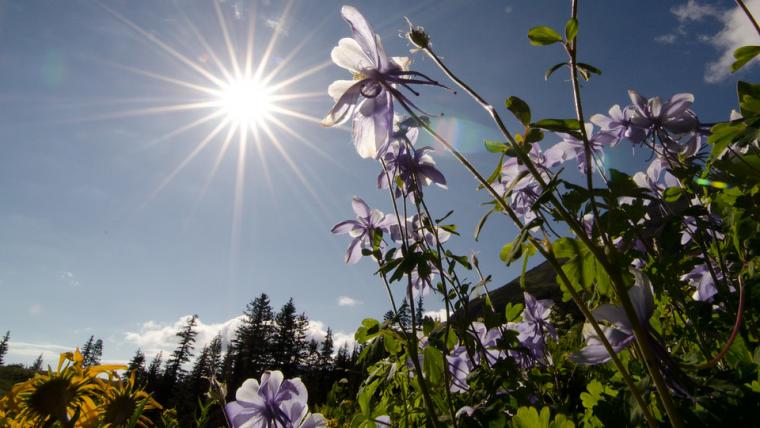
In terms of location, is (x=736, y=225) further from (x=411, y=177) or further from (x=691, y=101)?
(x=691, y=101)

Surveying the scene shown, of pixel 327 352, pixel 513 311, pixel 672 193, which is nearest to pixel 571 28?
pixel 672 193

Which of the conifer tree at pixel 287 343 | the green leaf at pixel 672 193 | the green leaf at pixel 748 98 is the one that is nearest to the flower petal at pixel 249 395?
the green leaf at pixel 672 193

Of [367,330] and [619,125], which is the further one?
[619,125]

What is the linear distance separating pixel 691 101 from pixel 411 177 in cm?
169

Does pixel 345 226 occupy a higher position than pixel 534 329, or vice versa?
pixel 345 226

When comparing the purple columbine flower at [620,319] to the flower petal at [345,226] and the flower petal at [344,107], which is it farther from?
the flower petal at [345,226]

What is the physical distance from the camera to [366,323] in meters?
1.97

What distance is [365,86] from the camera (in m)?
1.42

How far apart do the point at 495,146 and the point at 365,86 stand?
52 centimetres

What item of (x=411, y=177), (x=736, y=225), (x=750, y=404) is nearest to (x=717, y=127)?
(x=736, y=225)

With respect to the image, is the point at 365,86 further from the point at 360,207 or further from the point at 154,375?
the point at 154,375

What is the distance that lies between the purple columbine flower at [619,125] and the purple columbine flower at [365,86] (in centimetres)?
171

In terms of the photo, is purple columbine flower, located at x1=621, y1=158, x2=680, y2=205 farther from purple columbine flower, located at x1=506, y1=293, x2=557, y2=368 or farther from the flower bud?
the flower bud

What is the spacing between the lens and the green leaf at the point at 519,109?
0.98 m
